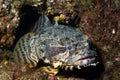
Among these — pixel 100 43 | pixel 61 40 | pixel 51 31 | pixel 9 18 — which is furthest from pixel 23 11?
pixel 100 43

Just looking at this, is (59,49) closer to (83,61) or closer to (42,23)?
(83,61)

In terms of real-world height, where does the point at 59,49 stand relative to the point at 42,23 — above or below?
below

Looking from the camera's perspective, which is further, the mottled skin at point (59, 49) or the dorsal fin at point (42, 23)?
the dorsal fin at point (42, 23)

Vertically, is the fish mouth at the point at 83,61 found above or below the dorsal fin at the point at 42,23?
below

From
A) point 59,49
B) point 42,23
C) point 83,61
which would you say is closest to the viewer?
point 83,61

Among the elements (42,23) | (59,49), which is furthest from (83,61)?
(42,23)

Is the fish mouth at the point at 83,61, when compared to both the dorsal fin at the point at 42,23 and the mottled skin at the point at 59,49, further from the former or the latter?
the dorsal fin at the point at 42,23

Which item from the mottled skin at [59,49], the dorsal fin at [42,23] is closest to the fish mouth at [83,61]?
the mottled skin at [59,49]

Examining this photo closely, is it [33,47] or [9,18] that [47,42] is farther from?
[9,18]
